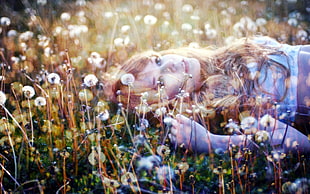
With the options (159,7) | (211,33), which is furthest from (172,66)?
(159,7)

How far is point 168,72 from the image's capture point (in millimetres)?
3135

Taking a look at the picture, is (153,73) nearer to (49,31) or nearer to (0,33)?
(49,31)

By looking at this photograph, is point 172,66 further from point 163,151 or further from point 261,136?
point 261,136

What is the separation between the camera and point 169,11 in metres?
5.79

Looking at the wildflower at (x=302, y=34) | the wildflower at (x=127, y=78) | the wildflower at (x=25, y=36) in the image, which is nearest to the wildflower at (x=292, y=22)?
the wildflower at (x=302, y=34)

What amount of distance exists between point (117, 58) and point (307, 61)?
1972mm

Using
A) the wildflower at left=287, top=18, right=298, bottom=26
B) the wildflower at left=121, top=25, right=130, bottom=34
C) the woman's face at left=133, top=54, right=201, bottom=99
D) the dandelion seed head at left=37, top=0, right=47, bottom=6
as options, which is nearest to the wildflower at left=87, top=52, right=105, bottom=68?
the woman's face at left=133, top=54, right=201, bottom=99

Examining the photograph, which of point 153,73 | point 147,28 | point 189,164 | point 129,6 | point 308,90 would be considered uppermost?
point 129,6

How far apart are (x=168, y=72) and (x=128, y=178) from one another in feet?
4.37

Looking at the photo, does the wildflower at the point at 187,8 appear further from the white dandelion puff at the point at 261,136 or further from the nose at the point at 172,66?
the white dandelion puff at the point at 261,136

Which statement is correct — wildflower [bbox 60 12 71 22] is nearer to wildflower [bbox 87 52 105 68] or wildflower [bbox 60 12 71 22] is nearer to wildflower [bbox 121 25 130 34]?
wildflower [bbox 121 25 130 34]

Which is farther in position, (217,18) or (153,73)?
(217,18)

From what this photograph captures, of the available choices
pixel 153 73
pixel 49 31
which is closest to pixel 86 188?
pixel 153 73

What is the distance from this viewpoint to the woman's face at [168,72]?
10.3 ft
